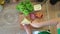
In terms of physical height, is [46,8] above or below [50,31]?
above

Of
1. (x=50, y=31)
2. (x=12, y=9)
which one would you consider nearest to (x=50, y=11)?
(x=50, y=31)

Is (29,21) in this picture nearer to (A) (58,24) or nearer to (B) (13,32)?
(B) (13,32)

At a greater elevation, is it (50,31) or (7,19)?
(7,19)

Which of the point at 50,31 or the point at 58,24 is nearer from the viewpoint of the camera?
the point at 58,24

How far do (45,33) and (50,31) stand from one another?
0.11m

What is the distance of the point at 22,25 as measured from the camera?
1.48 meters

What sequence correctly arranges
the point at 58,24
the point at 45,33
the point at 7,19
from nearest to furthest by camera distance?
the point at 58,24 < the point at 45,33 < the point at 7,19

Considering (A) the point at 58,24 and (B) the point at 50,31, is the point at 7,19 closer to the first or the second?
(B) the point at 50,31

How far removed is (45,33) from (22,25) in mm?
177

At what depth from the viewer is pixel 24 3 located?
148 cm

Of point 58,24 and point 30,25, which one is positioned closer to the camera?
point 58,24

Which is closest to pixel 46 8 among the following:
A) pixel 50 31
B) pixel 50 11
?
pixel 50 11

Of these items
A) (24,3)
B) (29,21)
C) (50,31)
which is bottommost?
(50,31)

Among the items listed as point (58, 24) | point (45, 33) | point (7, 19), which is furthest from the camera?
point (7, 19)
